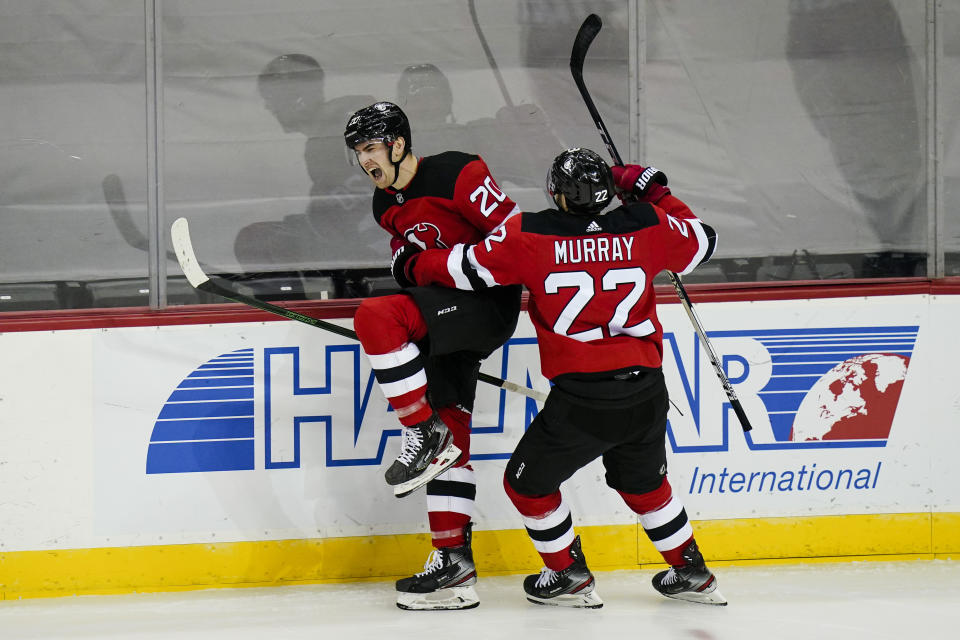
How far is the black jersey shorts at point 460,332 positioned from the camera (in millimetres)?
2529

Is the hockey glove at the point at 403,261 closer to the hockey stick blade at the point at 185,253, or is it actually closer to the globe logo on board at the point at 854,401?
the hockey stick blade at the point at 185,253

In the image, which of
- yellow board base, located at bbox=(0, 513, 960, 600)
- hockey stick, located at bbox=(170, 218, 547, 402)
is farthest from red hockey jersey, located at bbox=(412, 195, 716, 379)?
yellow board base, located at bbox=(0, 513, 960, 600)

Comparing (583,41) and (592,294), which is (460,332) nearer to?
(592,294)

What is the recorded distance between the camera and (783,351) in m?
3.06

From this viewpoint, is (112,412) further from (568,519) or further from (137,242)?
(568,519)

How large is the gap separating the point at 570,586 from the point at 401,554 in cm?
58

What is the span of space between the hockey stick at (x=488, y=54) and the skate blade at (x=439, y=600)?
1.53 m

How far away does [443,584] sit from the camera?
8.94 ft

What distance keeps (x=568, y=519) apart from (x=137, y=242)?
157 cm

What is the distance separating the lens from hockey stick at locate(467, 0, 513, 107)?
318 cm

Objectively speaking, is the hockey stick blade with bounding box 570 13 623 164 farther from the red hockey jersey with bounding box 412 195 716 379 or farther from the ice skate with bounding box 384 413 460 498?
the ice skate with bounding box 384 413 460 498

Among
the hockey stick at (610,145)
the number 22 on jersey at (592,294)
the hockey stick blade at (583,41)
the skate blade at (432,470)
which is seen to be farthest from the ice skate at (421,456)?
the hockey stick blade at (583,41)

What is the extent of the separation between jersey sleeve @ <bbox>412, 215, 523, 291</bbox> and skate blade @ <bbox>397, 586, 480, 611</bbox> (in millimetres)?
852

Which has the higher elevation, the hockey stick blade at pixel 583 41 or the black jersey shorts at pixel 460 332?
the hockey stick blade at pixel 583 41
